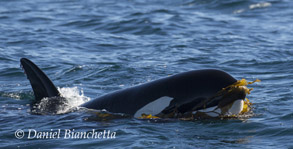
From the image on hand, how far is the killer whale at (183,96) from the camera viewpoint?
8625mm

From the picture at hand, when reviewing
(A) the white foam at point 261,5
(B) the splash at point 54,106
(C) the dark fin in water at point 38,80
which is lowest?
(B) the splash at point 54,106

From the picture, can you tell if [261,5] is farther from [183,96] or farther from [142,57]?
[183,96]

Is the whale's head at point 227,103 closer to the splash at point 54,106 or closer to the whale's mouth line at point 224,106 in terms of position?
the whale's mouth line at point 224,106

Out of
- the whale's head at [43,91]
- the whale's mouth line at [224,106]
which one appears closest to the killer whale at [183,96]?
the whale's mouth line at [224,106]

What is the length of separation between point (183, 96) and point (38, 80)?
304cm

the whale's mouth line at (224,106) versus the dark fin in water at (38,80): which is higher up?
the dark fin in water at (38,80)

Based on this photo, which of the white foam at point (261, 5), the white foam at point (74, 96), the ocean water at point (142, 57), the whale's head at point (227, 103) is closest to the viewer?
the whale's head at point (227, 103)

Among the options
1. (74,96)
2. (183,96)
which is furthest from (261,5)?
(183,96)

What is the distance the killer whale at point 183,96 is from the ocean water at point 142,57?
249mm

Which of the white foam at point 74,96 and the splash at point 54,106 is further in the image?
the white foam at point 74,96

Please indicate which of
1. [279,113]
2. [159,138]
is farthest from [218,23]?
[159,138]

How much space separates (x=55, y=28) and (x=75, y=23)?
1.33 m

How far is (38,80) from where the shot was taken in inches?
402

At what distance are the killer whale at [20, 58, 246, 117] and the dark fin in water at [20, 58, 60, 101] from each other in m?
1.41
